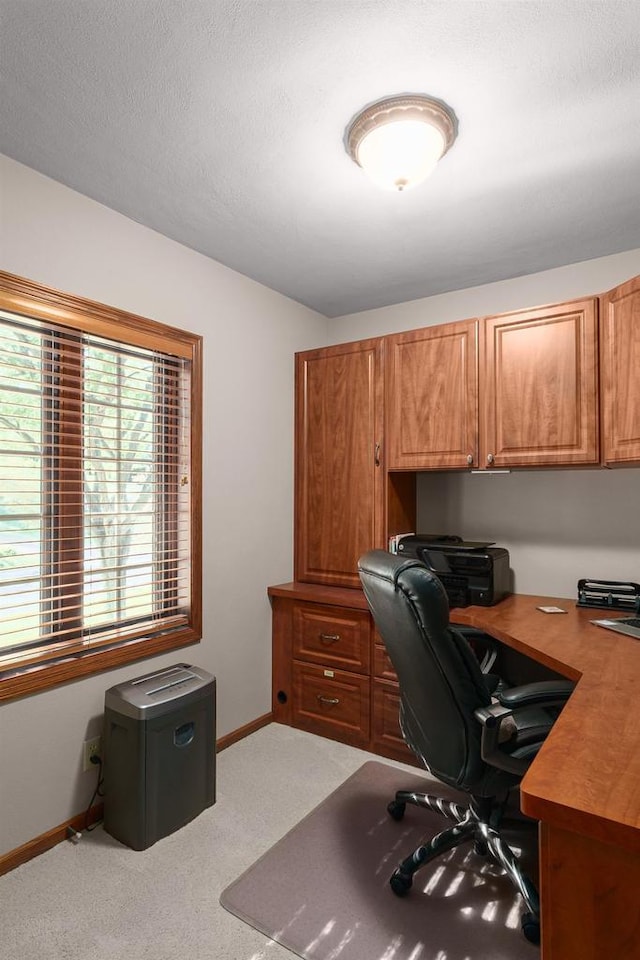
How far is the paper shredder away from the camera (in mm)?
2000

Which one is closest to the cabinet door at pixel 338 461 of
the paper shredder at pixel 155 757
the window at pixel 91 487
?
the window at pixel 91 487

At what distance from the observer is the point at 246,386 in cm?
302

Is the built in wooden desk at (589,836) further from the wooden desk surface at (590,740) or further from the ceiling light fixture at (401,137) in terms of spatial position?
the ceiling light fixture at (401,137)

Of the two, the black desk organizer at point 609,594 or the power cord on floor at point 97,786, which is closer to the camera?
the power cord on floor at point 97,786

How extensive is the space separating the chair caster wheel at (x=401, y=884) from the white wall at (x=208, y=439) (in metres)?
1.29

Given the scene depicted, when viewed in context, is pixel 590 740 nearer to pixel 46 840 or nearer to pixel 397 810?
pixel 397 810

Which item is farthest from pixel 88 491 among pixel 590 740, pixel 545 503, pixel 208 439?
pixel 545 503

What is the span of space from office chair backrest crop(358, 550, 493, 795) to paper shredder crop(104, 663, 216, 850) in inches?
39.1

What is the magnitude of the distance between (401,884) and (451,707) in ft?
2.26

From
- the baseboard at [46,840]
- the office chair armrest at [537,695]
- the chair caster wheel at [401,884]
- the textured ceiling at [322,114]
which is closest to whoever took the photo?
the textured ceiling at [322,114]

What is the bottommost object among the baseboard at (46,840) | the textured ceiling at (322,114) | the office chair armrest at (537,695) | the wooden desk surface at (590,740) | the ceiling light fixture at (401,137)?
the baseboard at (46,840)

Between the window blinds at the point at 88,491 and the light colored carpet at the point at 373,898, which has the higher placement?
the window blinds at the point at 88,491

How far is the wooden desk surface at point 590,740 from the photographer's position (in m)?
0.88

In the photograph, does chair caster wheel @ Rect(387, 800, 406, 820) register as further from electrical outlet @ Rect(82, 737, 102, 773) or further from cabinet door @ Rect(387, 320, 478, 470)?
cabinet door @ Rect(387, 320, 478, 470)
